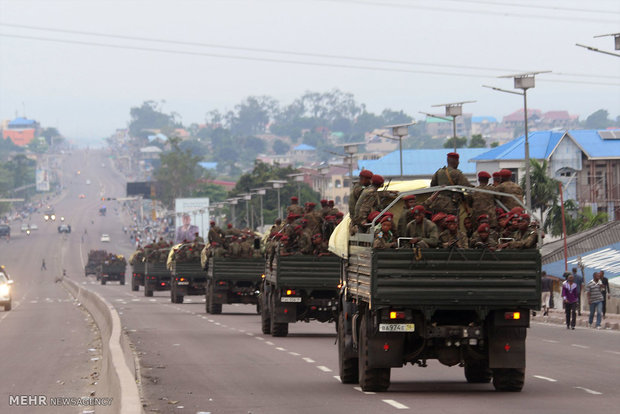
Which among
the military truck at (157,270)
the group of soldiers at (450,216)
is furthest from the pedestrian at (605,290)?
the military truck at (157,270)

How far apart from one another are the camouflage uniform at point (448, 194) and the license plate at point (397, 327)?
5.57 ft

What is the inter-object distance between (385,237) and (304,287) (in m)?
12.8

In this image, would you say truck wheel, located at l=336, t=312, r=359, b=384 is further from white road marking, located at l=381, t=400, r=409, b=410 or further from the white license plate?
the white license plate

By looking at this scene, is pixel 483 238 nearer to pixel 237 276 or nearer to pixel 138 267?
pixel 237 276

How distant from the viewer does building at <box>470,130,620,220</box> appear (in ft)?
298

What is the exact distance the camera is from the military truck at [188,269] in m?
53.8

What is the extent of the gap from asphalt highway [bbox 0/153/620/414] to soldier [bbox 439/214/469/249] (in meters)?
1.88

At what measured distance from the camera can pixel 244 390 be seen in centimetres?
1775

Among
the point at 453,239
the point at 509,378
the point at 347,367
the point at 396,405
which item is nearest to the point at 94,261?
the point at 347,367

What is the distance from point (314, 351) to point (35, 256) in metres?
139

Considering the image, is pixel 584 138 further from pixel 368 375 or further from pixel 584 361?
pixel 368 375

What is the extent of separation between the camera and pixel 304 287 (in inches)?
1145

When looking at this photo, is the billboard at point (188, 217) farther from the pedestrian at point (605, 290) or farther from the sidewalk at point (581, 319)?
the pedestrian at point (605, 290)

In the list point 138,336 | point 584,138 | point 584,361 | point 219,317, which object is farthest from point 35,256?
point 584,361
